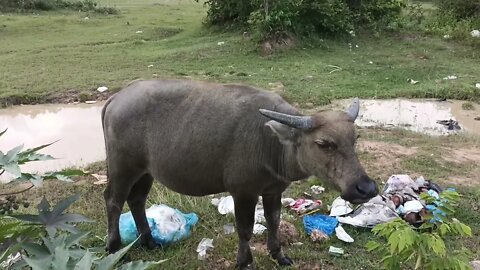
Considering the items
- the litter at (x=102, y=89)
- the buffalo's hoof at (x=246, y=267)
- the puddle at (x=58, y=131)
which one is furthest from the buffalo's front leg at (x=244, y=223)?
the litter at (x=102, y=89)

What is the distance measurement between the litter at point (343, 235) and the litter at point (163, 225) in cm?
106

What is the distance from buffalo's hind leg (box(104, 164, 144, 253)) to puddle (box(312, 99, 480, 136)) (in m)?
4.49

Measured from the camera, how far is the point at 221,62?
1065 centimetres

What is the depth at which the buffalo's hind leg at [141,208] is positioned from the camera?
3793mm

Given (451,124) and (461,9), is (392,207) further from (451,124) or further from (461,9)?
(461,9)

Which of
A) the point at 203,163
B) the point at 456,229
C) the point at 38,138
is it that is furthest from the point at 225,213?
the point at 38,138

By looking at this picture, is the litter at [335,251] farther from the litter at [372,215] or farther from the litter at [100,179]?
the litter at [100,179]

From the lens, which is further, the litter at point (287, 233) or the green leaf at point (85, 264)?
the litter at point (287, 233)

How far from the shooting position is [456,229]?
2.63 metres

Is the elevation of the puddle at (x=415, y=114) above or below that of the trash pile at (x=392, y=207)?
below

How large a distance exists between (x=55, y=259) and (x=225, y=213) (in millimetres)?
2830

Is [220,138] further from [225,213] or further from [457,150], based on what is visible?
[457,150]

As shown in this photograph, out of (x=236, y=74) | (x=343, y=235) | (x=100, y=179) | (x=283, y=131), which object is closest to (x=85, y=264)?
(x=283, y=131)

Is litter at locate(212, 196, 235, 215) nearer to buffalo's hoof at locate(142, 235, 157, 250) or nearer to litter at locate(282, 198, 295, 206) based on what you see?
litter at locate(282, 198, 295, 206)
